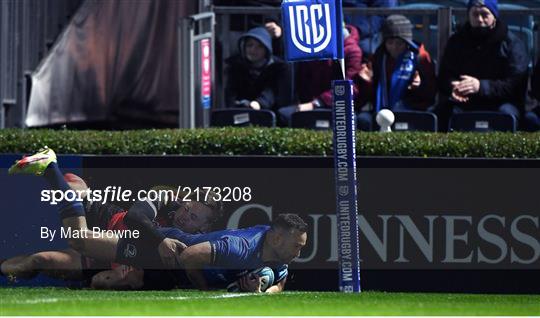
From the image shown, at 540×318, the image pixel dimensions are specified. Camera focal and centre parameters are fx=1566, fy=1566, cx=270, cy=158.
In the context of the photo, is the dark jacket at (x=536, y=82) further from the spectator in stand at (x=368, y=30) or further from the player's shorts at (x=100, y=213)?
the player's shorts at (x=100, y=213)

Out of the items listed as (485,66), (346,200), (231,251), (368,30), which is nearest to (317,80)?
(368,30)

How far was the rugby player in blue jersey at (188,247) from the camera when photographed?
12844 mm

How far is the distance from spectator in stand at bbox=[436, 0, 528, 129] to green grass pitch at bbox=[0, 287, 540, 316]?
309 cm

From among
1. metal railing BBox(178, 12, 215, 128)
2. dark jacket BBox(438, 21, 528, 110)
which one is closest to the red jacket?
dark jacket BBox(438, 21, 528, 110)

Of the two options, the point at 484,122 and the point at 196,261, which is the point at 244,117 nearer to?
the point at 484,122

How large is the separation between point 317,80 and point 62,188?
3.65 m

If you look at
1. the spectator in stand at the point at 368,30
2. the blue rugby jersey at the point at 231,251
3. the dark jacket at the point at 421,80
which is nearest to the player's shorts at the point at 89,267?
the blue rugby jersey at the point at 231,251

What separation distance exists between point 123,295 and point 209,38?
4580mm

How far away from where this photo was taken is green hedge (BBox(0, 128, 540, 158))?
531 inches

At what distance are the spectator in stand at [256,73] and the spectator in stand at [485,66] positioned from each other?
1739 millimetres

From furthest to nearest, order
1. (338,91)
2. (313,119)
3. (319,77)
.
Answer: (319,77) < (313,119) < (338,91)

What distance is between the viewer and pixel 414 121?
15078 mm

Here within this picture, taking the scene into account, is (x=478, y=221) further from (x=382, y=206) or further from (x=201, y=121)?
(x=201, y=121)

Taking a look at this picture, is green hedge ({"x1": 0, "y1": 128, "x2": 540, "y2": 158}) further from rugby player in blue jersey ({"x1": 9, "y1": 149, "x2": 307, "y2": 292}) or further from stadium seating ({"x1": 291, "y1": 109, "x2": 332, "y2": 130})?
stadium seating ({"x1": 291, "y1": 109, "x2": 332, "y2": 130})
